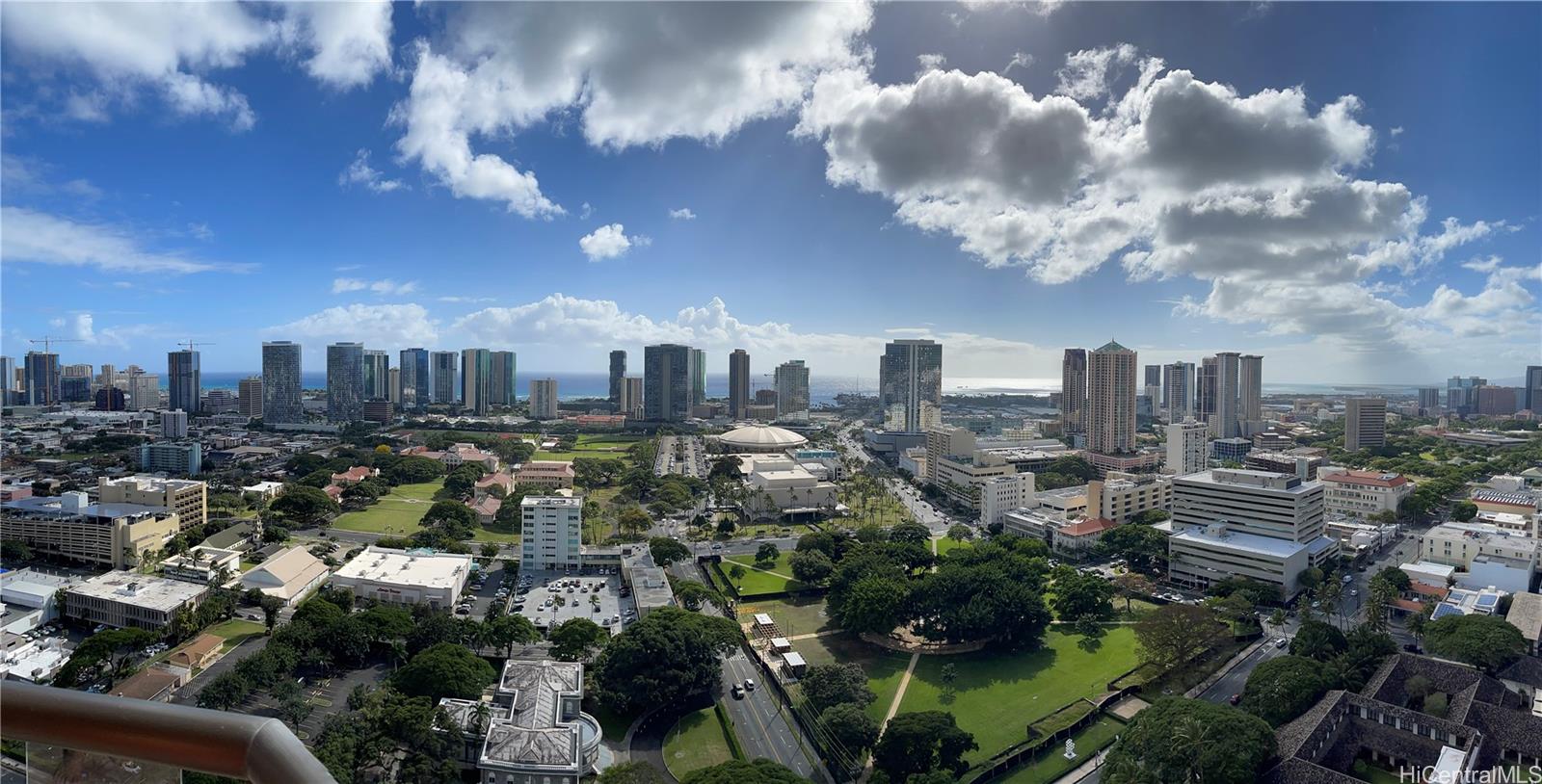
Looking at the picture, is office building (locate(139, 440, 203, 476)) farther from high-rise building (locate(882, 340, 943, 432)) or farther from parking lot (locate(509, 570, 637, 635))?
high-rise building (locate(882, 340, 943, 432))

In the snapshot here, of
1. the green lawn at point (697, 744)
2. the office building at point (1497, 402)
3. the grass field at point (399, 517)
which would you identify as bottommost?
the green lawn at point (697, 744)

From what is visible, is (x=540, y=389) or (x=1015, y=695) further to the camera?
(x=540, y=389)

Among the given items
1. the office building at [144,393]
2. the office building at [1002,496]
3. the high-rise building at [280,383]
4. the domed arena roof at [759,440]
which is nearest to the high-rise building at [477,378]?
the high-rise building at [280,383]

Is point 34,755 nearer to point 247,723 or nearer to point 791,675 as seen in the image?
point 247,723

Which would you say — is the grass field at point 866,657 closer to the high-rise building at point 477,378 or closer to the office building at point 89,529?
the office building at point 89,529

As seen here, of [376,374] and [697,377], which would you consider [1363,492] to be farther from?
[376,374]

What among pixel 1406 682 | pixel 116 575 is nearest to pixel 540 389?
pixel 116 575
